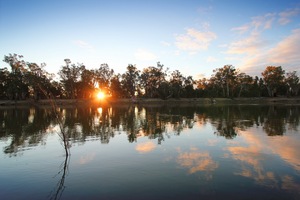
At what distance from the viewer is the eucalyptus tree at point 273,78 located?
429ft

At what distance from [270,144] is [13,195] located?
18216 mm

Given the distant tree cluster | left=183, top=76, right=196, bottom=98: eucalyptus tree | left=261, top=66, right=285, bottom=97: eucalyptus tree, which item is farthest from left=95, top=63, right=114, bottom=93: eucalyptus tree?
left=261, top=66, right=285, bottom=97: eucalyptus tree

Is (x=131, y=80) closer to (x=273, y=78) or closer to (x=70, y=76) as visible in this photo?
(x=70, y=76)

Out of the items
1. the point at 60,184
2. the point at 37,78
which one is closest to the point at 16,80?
the point at 37,78

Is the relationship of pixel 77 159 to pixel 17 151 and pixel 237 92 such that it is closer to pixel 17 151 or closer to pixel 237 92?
pixel 17 151

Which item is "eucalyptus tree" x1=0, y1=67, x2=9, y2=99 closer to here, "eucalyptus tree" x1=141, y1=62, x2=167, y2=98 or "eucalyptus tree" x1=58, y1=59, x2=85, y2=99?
"eucalyptus tree" x1=58, y1=59, x2=85, y2=99

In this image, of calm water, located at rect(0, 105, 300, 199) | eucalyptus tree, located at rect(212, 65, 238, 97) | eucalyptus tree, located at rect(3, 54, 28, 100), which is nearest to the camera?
calm water, located at rect(0, 105, 300, 199)

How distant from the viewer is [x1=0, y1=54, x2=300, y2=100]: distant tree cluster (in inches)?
4637

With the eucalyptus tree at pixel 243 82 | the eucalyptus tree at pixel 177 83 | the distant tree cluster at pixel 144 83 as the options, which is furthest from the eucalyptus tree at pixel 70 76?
the eucalyptus tree at pixel 243 82

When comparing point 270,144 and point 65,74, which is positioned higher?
point 65,74

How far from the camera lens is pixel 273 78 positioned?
429ft

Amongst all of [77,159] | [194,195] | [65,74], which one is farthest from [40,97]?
[194,195]

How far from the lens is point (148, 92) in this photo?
138250mm

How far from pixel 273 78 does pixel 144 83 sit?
74.4 meters
